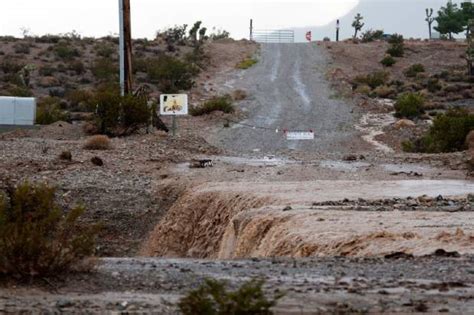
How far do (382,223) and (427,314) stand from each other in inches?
270

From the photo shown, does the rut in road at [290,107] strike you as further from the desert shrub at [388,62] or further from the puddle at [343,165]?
the puddle at [343,165]

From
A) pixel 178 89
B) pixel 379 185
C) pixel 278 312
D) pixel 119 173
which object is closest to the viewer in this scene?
pixel 278 312

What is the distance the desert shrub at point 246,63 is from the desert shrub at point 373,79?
11.5 metres

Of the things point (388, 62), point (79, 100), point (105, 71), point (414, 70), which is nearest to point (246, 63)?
point (388, 62)

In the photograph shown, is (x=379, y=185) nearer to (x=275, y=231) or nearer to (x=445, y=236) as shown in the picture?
(x=275, y=231)

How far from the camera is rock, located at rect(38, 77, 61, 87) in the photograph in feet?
203

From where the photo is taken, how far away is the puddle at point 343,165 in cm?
2598

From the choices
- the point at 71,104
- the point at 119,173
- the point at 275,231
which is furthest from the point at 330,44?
the point at 275,231

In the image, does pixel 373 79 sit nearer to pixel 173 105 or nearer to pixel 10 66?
pixel 10 66

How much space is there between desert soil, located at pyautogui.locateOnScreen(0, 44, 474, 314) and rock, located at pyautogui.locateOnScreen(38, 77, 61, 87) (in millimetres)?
20052

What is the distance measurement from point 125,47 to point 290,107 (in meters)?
19.0

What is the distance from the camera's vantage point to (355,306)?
796cm

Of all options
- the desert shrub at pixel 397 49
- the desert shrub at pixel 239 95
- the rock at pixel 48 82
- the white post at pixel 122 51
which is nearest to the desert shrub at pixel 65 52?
the rock at pixel 48 82

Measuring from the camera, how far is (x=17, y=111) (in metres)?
38.6
